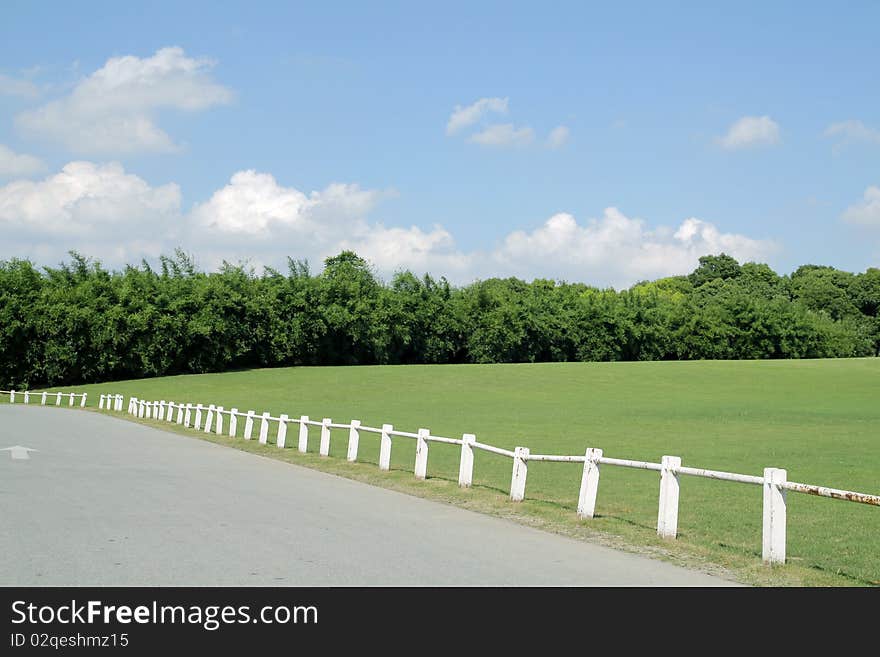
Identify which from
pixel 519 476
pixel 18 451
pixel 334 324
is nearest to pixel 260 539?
pixel 519 476

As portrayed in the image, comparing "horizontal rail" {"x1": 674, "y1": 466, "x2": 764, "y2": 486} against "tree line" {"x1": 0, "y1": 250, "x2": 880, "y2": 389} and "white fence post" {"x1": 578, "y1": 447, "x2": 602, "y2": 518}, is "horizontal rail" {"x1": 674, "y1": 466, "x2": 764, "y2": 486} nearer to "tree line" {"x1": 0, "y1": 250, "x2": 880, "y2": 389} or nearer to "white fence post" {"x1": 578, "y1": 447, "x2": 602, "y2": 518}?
"white fence post" {"x1": 578, "y1": 447, "x2": 602, "y2": 518}

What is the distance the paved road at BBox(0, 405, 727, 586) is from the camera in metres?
8.88

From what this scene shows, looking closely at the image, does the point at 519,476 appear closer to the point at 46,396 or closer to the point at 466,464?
the point at 466,464

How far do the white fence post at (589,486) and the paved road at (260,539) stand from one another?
3.85ft

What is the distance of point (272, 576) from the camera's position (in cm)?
871

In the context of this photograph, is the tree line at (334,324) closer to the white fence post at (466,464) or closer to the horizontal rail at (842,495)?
the white fence post at (466,464)

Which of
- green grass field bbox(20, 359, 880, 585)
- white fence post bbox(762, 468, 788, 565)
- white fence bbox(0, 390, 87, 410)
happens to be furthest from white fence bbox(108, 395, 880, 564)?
white fence bbox(0, 390, 87, 410)

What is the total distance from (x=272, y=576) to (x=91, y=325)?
8170 centimetres

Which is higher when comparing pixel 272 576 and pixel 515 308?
pixel 515 308

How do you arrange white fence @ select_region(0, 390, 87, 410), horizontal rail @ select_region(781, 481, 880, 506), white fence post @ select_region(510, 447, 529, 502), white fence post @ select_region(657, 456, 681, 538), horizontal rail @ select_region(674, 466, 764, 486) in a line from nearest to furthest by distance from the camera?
1. horizontal rail @ select_region(781, 481, 880, 506)
2. horizontal rail @ select_region(674, 466, 764, 486)
3. white fence post @ select_region(657, 456, 681, 538)
4. white fence post @ select_region(510, 447, 529, 502)
5. white fence @ select_region(0, 390, 87, 410)

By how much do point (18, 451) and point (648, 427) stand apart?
24.9m

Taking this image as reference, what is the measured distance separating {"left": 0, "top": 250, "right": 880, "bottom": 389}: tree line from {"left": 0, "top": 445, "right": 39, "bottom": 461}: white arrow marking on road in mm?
63267
